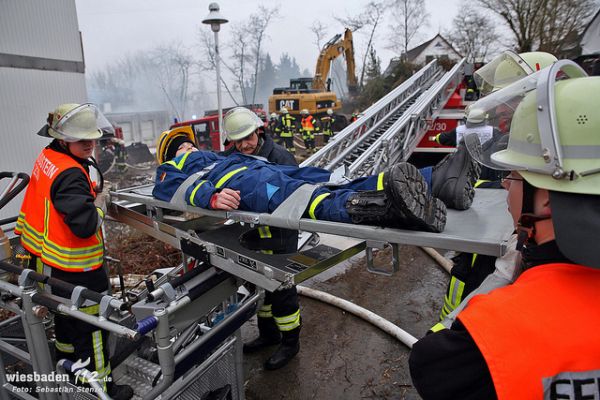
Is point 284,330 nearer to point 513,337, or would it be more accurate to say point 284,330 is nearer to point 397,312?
point 397,312

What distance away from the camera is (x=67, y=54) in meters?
4.23

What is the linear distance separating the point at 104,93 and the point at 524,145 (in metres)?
39.1

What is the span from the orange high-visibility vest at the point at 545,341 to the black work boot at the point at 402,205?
0.67 meters

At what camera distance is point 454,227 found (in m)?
1.66

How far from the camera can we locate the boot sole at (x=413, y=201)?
151 cm

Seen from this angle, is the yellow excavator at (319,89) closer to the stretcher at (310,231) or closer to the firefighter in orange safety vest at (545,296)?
the stretcher at (310,231)

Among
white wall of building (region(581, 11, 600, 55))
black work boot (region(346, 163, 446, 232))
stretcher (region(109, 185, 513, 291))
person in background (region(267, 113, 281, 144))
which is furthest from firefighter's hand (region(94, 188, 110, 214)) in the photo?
white wall of building (region(581, 11, 600, 55))

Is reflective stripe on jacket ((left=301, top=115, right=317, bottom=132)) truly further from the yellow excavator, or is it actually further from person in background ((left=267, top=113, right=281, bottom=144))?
the yellow excavator

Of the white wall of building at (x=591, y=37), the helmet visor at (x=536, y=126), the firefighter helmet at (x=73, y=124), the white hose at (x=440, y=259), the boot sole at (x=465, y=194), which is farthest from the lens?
the white wall of building at (x=591, y=37)

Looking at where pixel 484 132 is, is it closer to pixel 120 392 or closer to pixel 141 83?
pixel 120 392

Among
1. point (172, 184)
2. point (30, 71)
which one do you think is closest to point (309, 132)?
point (30, 71)

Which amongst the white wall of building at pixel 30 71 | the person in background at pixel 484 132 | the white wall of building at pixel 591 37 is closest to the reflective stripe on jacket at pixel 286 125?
the white wall of building at pixel 30 71

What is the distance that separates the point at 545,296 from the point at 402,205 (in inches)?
27.1

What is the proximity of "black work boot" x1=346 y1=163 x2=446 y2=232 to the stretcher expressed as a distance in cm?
5
